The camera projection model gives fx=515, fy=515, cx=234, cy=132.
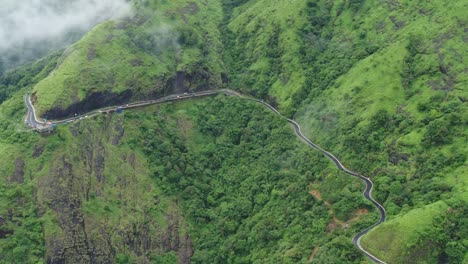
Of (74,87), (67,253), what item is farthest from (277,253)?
(74,87)

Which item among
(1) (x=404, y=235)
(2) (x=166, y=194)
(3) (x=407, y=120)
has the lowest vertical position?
(2) (x=166, y=194)

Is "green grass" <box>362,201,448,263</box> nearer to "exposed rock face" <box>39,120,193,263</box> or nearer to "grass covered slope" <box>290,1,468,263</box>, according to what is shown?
"grass covered slope" <box>290,1,468,263</box>

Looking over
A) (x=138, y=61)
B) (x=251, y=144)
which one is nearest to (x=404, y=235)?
(x=251, y=144)

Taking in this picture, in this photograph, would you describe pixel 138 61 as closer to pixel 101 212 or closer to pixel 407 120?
pixel 101 212

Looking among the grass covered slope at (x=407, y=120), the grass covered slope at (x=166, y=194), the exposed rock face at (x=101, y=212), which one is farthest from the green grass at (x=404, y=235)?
the exposed rock face at (x=101, y=212)

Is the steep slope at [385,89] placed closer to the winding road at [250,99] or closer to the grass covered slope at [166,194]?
the winding road at [250,99]

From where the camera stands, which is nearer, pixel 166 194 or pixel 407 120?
pixel 407 120
